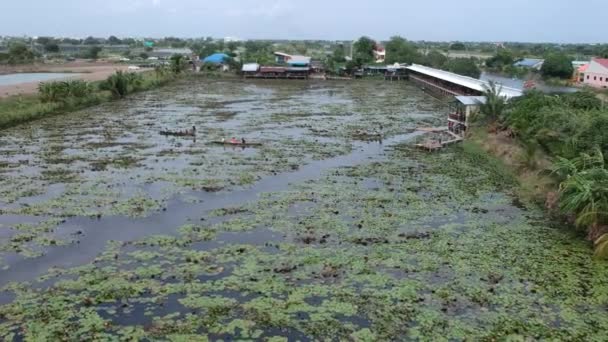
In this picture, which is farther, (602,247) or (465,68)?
(465,68)

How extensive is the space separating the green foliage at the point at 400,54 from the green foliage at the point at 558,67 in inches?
899

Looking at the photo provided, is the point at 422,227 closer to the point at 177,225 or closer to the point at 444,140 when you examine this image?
the point at 177,225

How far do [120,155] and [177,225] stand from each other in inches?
364

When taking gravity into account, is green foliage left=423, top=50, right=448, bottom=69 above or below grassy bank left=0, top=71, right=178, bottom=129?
above

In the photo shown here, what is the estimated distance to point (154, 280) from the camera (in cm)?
1084

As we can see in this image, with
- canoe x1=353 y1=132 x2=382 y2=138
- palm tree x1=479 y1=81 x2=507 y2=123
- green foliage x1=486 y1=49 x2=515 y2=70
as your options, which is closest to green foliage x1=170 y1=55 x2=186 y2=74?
canoe x1=353 y1=132 x2=382 y2=138

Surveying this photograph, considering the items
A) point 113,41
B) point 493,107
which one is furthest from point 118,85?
point 113,41

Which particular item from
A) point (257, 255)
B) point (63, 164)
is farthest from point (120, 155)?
point (257, 255)

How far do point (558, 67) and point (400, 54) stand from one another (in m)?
27.7

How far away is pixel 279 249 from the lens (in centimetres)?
1256

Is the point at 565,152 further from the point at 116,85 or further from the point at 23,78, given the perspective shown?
the point at 23,78

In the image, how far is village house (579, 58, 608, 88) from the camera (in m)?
40.5

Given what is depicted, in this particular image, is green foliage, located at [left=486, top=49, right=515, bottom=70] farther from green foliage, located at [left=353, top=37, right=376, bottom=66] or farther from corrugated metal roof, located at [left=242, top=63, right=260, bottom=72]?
corrugated metal roof, located at [left=242, top=63, right=260, bottom=72]

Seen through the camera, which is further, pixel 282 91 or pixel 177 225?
pixel 282 91
